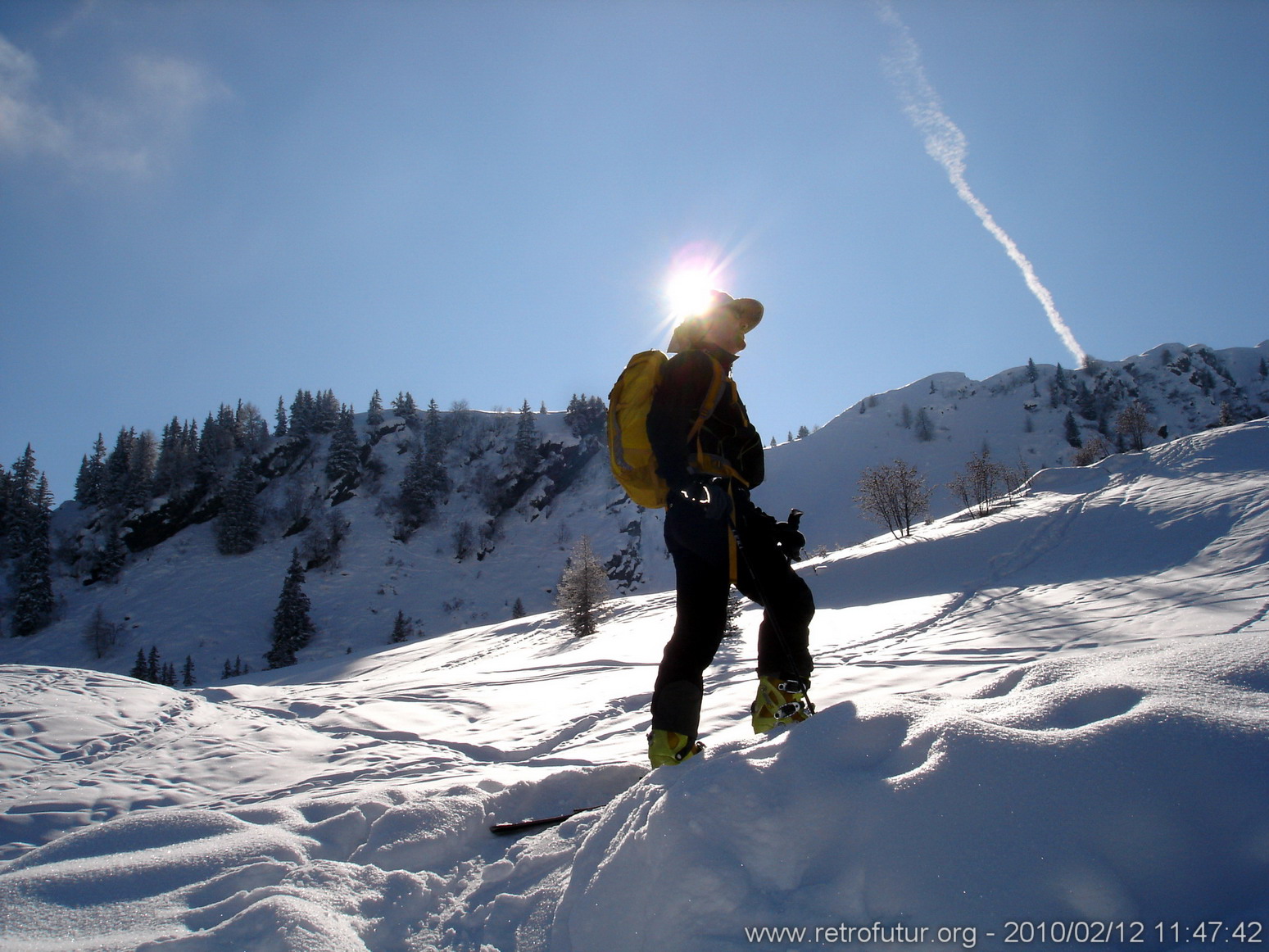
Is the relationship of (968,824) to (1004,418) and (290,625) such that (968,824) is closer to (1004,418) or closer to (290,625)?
(290,625)

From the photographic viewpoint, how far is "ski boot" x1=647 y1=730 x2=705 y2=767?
7.09 ft

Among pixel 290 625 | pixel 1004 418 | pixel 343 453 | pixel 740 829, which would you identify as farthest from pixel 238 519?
pixel 1004 418

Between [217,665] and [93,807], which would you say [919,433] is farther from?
[93,807]

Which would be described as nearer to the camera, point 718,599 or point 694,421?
point 718,599

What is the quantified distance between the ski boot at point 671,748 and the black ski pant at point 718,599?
0.05 metres

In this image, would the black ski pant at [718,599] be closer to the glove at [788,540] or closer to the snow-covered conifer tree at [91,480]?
the glove at [788,540]

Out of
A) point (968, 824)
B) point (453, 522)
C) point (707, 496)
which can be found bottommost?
point (968, 824)

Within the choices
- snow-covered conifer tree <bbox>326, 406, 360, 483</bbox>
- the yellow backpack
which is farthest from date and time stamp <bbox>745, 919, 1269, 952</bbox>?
snow-covered conifer tree <bbox>326, 406, 360, 483</bbox>

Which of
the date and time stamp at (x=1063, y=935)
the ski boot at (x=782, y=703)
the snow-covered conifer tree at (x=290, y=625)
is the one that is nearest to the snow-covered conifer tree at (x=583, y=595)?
the ski boot at (x=782, y=703)

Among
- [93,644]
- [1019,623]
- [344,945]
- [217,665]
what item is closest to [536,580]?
[217,665]

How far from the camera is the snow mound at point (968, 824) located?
96 cm

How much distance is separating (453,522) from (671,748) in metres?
59.2

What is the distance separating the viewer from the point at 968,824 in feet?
3.66

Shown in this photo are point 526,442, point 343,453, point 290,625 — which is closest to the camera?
point 290,625
